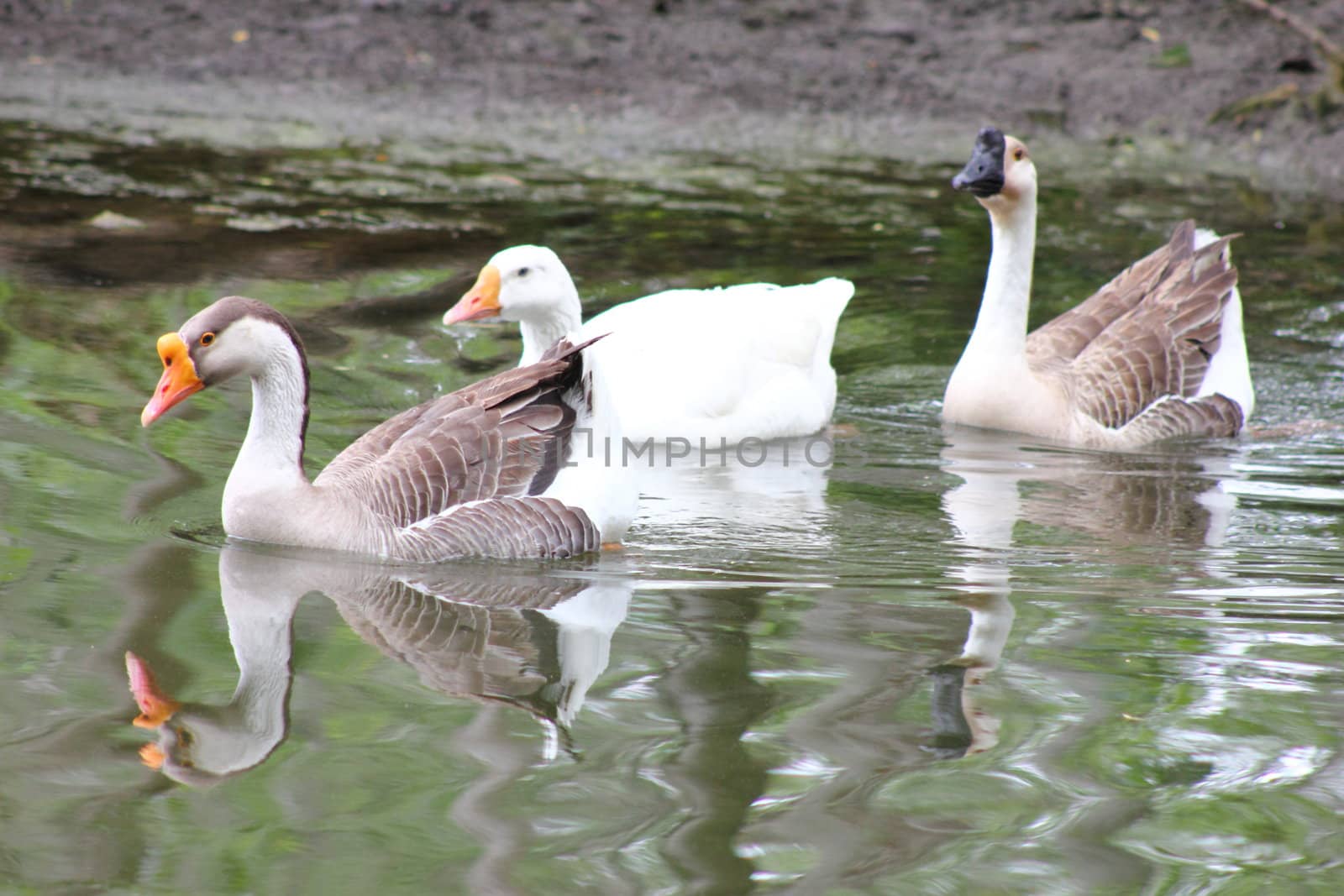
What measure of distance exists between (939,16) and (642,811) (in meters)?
12.9

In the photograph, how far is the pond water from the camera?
139 inches

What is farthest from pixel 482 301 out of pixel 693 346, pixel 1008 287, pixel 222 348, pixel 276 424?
pixel 1008 287

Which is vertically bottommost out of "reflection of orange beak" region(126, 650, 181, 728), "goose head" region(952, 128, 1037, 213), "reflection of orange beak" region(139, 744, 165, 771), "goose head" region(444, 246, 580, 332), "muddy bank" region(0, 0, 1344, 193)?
"reflection of orange beak" region(139, 744, 165, 771)

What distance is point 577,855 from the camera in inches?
137

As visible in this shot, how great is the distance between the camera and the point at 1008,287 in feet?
25.1

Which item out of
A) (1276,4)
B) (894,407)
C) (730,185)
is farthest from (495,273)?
(1276,4)

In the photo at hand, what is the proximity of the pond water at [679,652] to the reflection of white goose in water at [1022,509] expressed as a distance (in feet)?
0.07

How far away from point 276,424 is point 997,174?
3431mm

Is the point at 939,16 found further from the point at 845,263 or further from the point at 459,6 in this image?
the point at 845,263

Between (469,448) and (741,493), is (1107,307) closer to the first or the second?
(741,493)

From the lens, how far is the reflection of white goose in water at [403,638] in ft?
13.1

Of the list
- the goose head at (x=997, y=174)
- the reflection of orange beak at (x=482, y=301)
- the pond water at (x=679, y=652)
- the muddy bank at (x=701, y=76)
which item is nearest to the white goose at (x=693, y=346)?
the reflection of orange beak at (x=482, y=301)

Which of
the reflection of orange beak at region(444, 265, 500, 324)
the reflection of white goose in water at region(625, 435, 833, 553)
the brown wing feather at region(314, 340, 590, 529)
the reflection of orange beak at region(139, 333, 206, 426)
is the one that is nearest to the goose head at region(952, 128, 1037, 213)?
the reflection of white goose in water at region(625, 435, 833, 553)

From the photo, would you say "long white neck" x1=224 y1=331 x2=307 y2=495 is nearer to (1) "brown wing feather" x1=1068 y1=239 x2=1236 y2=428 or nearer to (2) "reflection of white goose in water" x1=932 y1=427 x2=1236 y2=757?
(2) "reflection of white goose in water" x1=932 y1=427 x2=1236 y2=757
